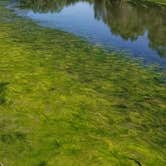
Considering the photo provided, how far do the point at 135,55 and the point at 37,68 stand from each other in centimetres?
871

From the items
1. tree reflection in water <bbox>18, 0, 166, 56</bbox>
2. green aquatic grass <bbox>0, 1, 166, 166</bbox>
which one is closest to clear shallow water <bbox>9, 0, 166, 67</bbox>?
tree reflection in water <bbox>18, 0, 166, 56</bbox>

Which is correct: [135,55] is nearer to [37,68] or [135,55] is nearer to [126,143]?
[37,68]

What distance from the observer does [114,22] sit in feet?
129

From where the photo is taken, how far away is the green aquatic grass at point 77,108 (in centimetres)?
1171

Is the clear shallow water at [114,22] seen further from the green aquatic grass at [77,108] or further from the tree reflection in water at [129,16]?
the green aquatic grass at [77,108]

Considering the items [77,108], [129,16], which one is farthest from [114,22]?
[77,108]

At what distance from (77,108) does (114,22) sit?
25437mm

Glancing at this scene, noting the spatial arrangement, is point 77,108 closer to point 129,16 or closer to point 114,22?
point 114,22

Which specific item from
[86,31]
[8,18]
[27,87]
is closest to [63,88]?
[27,87]

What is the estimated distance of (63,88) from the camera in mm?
17234

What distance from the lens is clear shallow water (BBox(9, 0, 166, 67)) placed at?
94.8ft

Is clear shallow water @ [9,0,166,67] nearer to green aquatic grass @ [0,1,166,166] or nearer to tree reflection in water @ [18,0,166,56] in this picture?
tree reflection in water @ [18,0,166,56]

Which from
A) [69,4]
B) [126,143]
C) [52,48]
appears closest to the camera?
[126,143]

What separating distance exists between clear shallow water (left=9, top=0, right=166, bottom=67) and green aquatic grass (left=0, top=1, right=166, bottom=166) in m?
4.54
